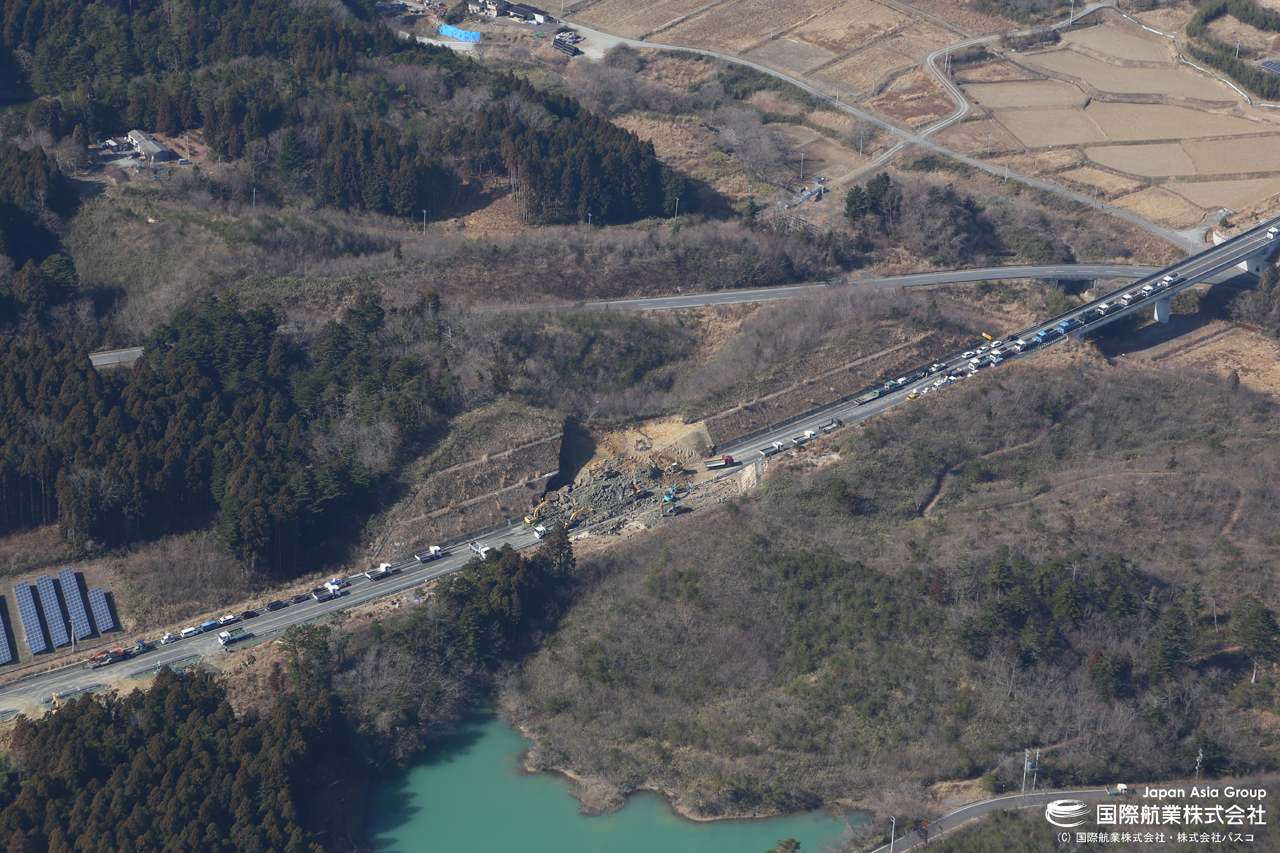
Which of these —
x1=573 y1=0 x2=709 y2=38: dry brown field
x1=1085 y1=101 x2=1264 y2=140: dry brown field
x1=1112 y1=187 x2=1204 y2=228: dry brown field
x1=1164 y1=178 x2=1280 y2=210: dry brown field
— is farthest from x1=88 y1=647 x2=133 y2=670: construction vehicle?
x1=573 y1=0 x2=709 y2=38: dry brown field

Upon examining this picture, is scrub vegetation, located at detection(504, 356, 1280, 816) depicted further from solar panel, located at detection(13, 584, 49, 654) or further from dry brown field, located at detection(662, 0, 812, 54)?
dry brown field, located at detection(662, 0, 812, 54)

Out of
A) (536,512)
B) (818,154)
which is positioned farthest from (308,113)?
(536,512)

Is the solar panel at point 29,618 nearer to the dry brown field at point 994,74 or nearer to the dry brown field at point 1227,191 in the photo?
Answer: the dry brown field at point 1227,191

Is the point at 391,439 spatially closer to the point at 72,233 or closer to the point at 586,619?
the point at 586,619

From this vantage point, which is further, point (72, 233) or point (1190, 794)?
point (72, 233)

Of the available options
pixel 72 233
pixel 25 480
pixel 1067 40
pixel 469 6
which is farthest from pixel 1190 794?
pixel 469 6

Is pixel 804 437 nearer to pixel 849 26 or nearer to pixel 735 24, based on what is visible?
pixel 849 26
